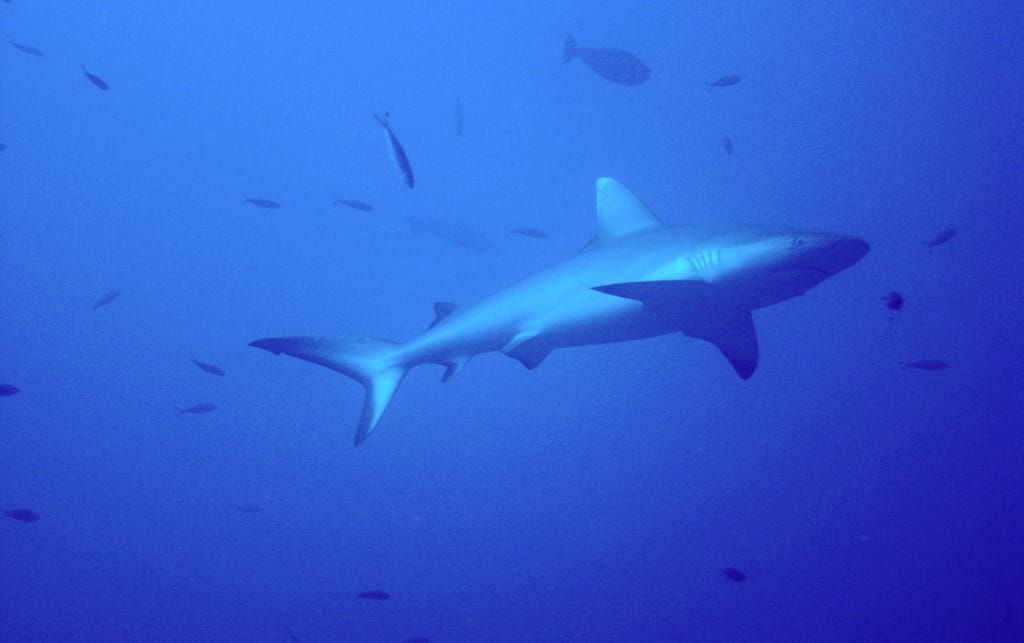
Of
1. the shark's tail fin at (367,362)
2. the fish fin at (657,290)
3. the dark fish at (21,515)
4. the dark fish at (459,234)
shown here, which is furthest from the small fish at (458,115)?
the dark fish at (21,515)

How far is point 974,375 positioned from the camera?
29141 millimetres

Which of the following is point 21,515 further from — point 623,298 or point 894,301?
point 894,301

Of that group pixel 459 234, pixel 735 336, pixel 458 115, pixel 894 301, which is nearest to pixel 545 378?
pixel 459 234

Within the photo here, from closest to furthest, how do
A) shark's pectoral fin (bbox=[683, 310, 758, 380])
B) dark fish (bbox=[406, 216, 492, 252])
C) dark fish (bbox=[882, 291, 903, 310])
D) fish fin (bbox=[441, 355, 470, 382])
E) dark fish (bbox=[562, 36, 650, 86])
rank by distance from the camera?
shark's pectoral fin (bbox=[683, 310, 758, 380]) < fish fin (bbox=[441, 355, 470, 382]) < dark fish (bbox=[882, 291, 903, 310]) < dark fish (bbox=[562, 36, 650, 86]) < dark fish (bbox=[406, 216, 492, 252])

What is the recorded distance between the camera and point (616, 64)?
9.41m

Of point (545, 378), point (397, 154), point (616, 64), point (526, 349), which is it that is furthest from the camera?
point (545, 378)

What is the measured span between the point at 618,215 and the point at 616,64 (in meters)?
5.43

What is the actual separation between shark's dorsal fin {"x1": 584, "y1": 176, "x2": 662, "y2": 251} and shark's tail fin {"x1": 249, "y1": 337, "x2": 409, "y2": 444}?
1.59 meters

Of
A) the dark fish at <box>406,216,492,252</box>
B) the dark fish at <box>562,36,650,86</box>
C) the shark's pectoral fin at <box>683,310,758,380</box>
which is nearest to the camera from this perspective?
the shark's pectoral fin at <box>683,310,758,380</box>

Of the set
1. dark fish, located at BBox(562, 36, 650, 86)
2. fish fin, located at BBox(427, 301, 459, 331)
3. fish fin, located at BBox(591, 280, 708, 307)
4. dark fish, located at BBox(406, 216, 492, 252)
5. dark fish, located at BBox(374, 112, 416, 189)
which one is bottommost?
fish fin, located at BBox(427, 301, 459, 331)

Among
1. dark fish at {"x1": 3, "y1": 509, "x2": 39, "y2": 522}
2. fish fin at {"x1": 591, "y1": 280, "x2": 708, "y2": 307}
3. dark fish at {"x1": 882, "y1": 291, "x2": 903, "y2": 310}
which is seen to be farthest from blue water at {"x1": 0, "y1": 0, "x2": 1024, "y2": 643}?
fish fin at {"x1": 591, "y1": 280, "x2": 708, "y2": 307}

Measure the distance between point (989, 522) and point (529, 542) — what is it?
17724 mm

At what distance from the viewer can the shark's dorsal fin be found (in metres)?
4.69

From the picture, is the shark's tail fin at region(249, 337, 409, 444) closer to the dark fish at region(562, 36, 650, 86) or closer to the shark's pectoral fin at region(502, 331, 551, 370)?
the shark's pectoral fin at region(502, 331, 551, 370)
